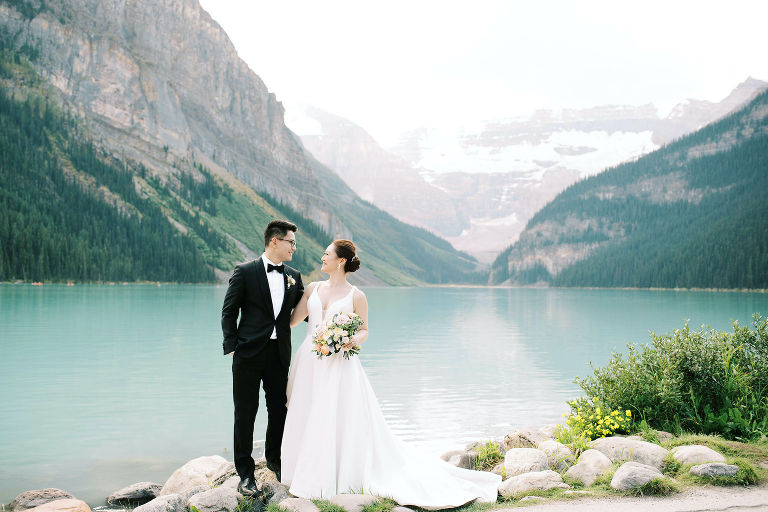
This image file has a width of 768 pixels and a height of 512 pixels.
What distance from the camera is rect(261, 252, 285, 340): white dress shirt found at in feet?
27.5

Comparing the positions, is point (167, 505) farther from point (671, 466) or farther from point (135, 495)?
point (671, 466)

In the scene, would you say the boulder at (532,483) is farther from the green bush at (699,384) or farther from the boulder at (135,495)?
the boulder at (135,495)

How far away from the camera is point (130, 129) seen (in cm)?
19450

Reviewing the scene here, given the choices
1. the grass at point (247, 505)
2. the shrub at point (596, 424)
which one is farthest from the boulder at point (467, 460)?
the grass at point (247, 505)

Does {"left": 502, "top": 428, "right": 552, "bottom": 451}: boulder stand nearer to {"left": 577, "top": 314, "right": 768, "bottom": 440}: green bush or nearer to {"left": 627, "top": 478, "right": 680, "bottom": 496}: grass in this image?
{"left": 577, "top": 314, "right": 768, "bottom": 440}: green bush

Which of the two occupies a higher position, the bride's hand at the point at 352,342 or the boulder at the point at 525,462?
the bride's hand at the point at 352,342

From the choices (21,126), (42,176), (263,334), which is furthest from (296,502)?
(21,126)

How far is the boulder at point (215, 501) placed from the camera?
768cm

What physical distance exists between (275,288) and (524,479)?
13.7ft

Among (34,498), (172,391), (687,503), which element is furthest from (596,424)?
(172,391)

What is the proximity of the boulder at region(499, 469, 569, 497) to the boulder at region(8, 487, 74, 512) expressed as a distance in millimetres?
6772

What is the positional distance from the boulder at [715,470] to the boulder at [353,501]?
424 cm

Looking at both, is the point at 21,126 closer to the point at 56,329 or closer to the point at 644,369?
the point at 56,329

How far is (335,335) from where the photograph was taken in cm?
823
